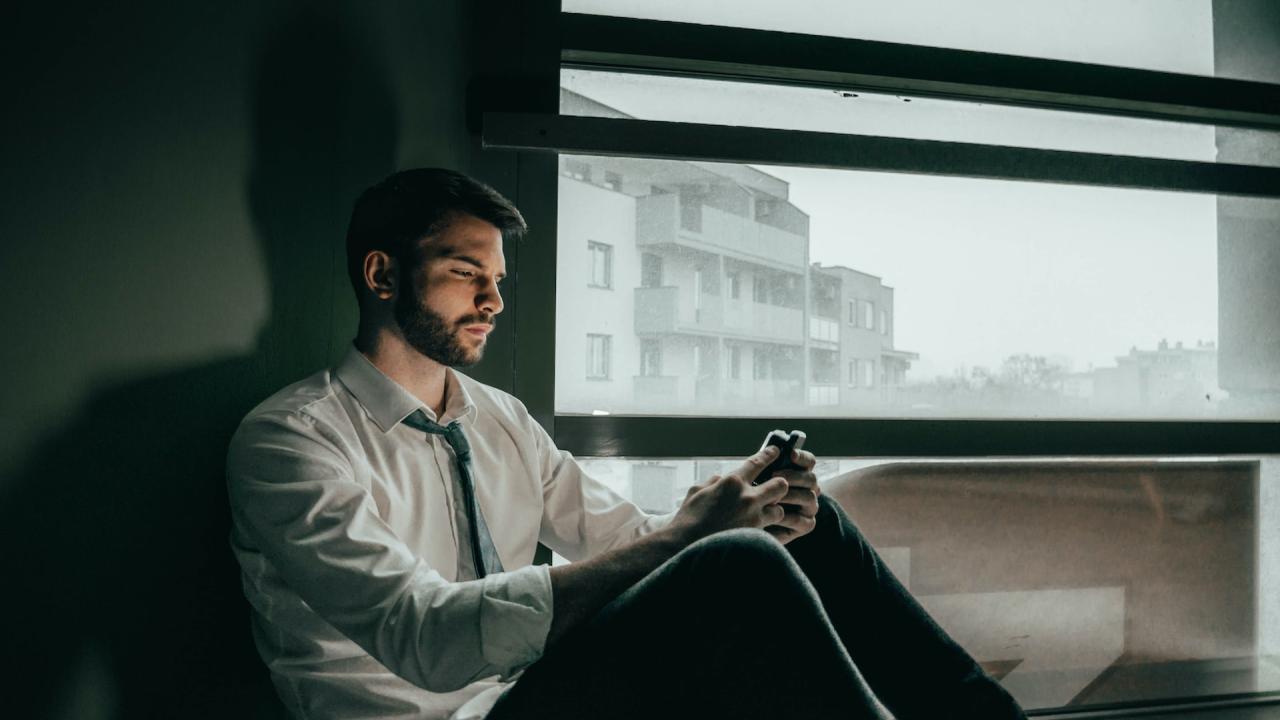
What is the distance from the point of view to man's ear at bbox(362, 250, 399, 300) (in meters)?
1.43

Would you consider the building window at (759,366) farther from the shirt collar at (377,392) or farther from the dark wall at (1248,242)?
the dark wall at (1248,242)

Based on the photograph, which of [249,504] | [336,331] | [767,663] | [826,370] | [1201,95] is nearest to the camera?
[767,663]

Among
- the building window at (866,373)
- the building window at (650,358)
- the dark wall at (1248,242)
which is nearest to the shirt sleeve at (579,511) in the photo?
the building window at (650,358)

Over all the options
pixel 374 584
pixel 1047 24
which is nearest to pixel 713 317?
pixel 374 584

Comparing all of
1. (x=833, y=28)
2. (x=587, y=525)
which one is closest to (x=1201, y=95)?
(x=833, y=28)

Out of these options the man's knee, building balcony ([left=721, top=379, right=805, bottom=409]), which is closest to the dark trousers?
the man's knee

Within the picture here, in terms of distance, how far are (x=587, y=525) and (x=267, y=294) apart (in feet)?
2.47

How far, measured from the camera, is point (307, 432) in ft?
3.88

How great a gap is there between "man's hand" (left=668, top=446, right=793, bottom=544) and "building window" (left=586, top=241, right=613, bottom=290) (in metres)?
0.82

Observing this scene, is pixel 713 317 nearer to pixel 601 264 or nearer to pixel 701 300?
pixel 701 300

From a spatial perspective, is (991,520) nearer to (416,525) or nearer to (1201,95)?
(1201,95)

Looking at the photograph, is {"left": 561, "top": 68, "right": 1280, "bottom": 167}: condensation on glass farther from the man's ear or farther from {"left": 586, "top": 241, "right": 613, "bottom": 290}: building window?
the man's ear

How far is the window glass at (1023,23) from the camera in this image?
82.2 inches


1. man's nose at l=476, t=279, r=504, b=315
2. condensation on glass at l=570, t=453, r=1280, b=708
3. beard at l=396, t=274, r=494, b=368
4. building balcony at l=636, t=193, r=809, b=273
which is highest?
building balcony at l=636, t=193, r=809, b=273
